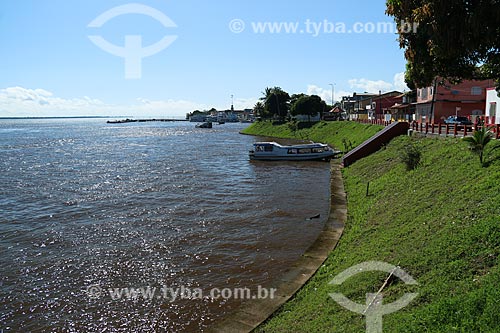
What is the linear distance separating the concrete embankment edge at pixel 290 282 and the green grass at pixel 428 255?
10.1 inches

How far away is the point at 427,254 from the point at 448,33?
678 cm

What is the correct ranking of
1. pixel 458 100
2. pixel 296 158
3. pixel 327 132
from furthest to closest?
pixel 327 132 < pixel 458 100 < pixel 296 158

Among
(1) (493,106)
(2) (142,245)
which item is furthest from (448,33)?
(1) (493,106)

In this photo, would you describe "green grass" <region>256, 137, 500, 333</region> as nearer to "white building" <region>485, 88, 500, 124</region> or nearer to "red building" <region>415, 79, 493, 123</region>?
"white building" <region>485, 88, 500, 124</region>

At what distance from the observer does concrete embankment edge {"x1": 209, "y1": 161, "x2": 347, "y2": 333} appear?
891 centimetres

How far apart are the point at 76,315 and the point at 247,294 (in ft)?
14.8

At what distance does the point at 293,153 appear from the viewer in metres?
39.4

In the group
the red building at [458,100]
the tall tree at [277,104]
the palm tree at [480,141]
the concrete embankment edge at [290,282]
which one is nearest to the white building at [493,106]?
the palm tree at [480,141]

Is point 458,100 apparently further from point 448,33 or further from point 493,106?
point 448,33

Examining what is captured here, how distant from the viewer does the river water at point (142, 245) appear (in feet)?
33.2

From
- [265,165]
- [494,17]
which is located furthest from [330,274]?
[265,165]

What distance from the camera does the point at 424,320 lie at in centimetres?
637

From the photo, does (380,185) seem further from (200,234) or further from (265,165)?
(265,165)

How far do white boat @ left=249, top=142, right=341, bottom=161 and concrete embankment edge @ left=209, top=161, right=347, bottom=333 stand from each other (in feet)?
70.5
